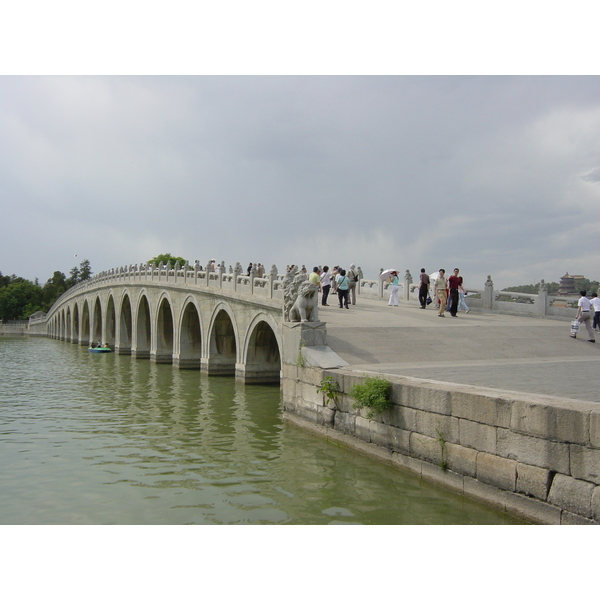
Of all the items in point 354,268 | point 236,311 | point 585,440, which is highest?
point 354,268

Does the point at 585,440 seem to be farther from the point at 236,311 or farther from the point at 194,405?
the point at 236,311

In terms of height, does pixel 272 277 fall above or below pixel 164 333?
above

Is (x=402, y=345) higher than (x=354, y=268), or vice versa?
(x=354, y=268)

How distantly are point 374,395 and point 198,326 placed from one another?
18.0 meters

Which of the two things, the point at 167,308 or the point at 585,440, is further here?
the point at 167,308

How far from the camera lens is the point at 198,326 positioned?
25453 mm

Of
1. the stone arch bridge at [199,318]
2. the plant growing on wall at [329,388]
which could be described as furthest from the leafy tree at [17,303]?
the plant growing on wall at [329,388]

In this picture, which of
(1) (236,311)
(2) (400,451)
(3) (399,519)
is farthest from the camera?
(1) (236,311)

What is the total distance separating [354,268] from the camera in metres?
20.1

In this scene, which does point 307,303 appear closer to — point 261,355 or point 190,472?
point 190,472

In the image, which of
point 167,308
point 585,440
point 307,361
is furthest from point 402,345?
point 167,308

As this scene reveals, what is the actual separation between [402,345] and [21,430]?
26.9 feet

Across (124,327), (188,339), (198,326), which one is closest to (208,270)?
(198,326)

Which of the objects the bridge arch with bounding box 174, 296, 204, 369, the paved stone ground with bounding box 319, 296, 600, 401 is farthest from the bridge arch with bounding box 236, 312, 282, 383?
the bridge arch with bounding box 174, 296, 204, 369
